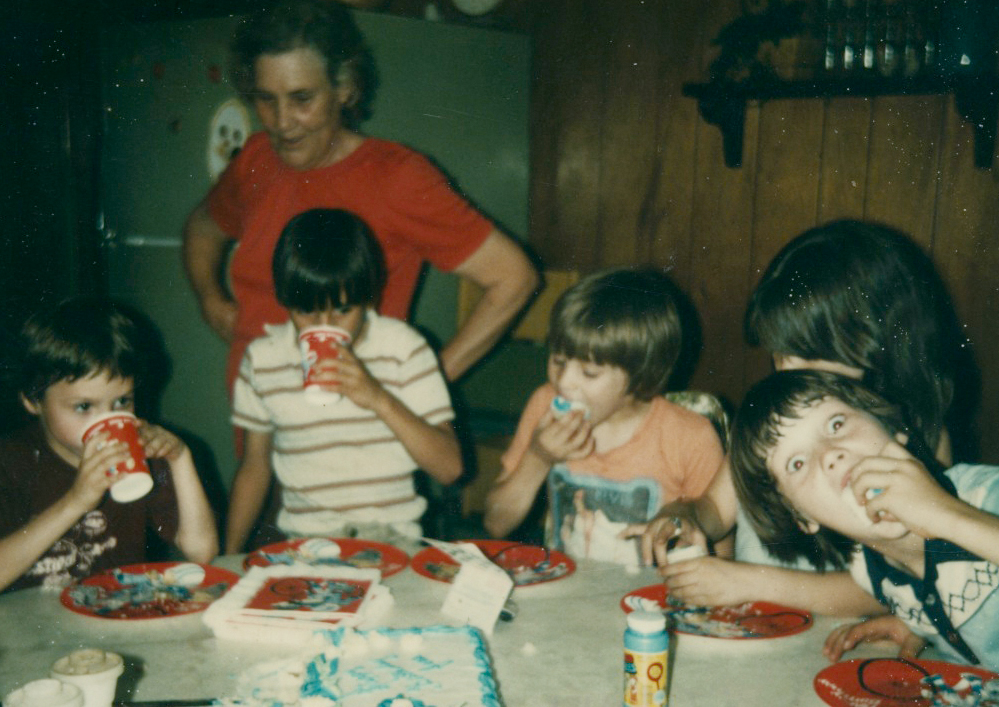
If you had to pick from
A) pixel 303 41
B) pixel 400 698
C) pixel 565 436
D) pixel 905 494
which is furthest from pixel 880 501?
pixel 303 41

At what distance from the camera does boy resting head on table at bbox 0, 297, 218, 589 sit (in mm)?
1614

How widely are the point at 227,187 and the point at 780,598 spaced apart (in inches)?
64.8

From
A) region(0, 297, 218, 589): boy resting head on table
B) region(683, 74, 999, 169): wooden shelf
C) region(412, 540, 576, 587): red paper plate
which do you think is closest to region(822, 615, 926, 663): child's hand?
region(412, 540, 576, 587): red paper plate

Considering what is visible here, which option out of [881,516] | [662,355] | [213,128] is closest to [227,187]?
[213,128]

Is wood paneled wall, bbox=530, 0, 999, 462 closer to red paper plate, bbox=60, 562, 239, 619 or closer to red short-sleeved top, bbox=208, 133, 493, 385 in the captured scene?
red short-sleeved top, bbox=208, 133, 493, 385

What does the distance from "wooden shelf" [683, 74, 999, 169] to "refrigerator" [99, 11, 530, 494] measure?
718 millimetres

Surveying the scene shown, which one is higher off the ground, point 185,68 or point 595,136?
point 185,68

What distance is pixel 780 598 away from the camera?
4.32 ft

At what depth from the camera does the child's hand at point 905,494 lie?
100 centimetres

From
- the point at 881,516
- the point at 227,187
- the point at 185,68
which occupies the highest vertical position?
the point at 185,68

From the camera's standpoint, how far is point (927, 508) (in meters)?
1.00

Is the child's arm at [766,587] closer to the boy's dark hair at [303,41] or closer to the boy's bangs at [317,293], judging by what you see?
the boy's bangs at [317,293]

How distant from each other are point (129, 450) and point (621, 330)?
0.94m

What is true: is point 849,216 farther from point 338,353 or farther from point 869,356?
point 338,353
